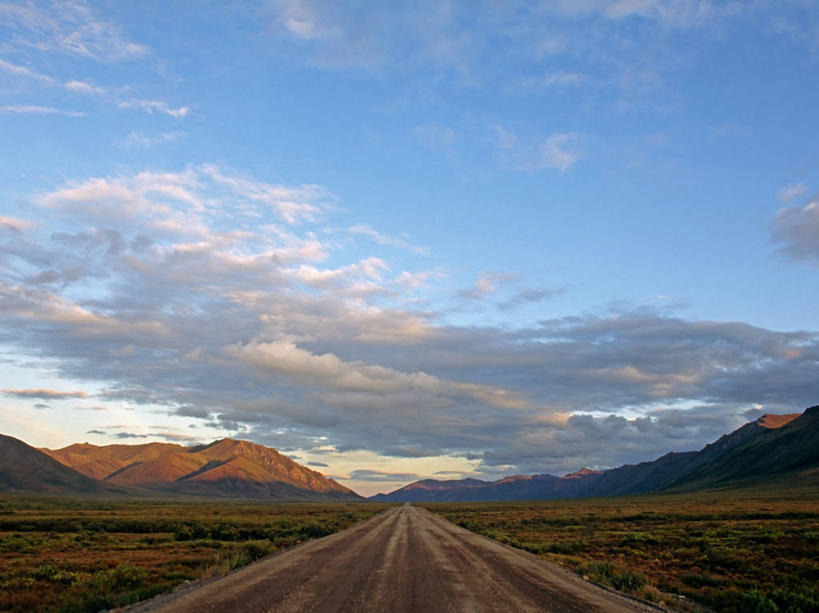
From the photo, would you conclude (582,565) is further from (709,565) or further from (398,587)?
(398,587)

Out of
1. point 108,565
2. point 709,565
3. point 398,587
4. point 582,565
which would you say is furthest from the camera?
point 709,565

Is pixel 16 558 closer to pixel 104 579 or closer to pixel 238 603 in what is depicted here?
pixel 104 579

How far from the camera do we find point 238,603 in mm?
13367

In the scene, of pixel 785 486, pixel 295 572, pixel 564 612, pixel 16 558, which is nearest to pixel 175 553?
pixel 16 558

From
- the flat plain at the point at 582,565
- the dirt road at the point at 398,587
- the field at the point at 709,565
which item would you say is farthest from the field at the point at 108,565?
the field at the point at 709,565

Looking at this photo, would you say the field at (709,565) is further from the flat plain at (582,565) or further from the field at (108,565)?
the field at (108,565)

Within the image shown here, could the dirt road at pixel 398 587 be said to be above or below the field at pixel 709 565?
above

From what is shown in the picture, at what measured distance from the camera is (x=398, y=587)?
15.7 meters

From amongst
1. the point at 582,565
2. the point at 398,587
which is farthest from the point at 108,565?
the point at 582,565

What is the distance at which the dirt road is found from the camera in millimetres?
13188

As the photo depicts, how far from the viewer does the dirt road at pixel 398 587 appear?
43.3ft

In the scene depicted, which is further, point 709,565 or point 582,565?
point 709,565

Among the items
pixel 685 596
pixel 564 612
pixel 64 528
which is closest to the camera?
pixel 564 612

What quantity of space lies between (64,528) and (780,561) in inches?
2190
